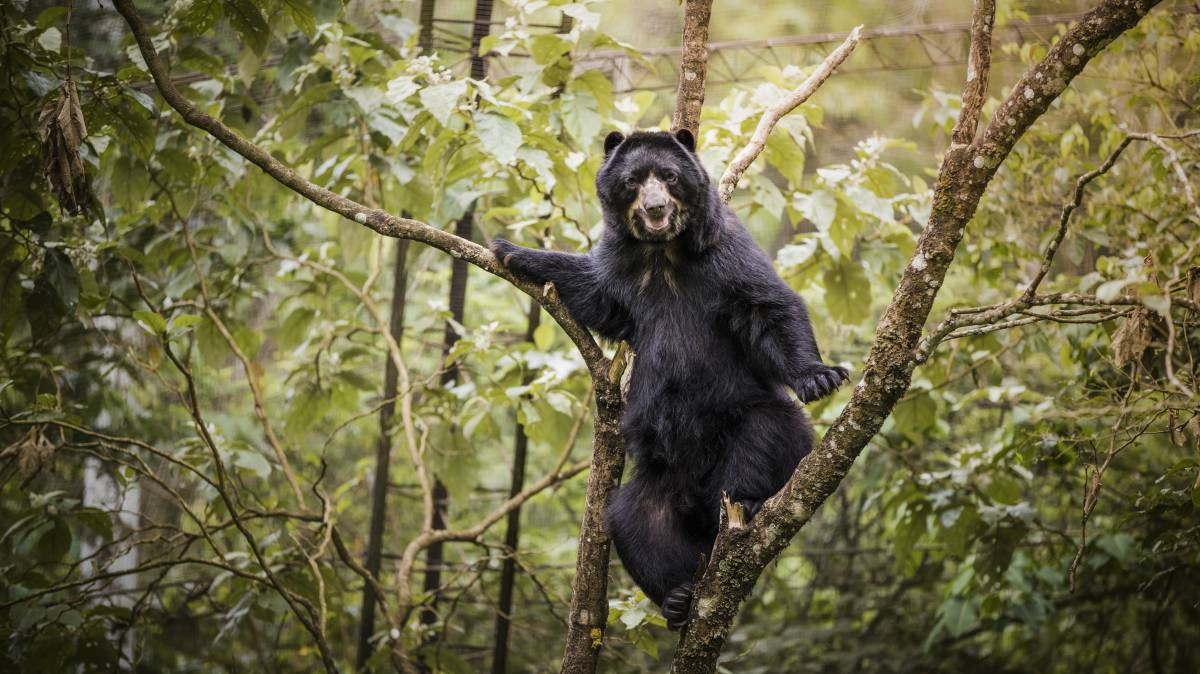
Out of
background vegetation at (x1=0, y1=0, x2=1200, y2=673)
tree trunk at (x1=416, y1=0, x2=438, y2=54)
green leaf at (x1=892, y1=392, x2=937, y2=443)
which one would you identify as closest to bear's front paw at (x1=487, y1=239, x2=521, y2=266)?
background vegetation at (x1=0, y1=0, x2=1200, y2=673)

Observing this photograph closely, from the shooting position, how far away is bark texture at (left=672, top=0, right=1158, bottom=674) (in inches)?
96.8

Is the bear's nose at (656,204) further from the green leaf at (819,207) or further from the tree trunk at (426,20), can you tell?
the tree trunk at (426,20)

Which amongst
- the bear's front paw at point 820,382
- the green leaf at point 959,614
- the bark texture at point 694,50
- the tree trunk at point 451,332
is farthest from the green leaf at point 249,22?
the green leaf at point 959,614

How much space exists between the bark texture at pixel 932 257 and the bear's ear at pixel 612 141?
5.47 ft

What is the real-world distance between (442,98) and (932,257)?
7.54 feet

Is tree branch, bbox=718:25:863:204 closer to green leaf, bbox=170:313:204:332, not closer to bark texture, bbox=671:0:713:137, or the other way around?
bark texture, bbox=671:0:713:137

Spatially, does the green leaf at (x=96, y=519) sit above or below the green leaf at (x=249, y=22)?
below

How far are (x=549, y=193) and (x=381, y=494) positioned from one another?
267 cm

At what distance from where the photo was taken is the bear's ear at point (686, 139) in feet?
12.3

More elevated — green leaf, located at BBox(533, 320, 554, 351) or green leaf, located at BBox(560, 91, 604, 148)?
green leaf, located at BBox(560, 91, 604, 148)

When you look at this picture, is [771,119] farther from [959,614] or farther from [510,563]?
[959,614]

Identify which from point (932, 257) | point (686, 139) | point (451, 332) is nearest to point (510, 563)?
point (451, 332)

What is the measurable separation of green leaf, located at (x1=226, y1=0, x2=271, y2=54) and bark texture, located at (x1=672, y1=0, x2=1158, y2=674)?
115 inches

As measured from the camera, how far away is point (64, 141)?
10.4ft
